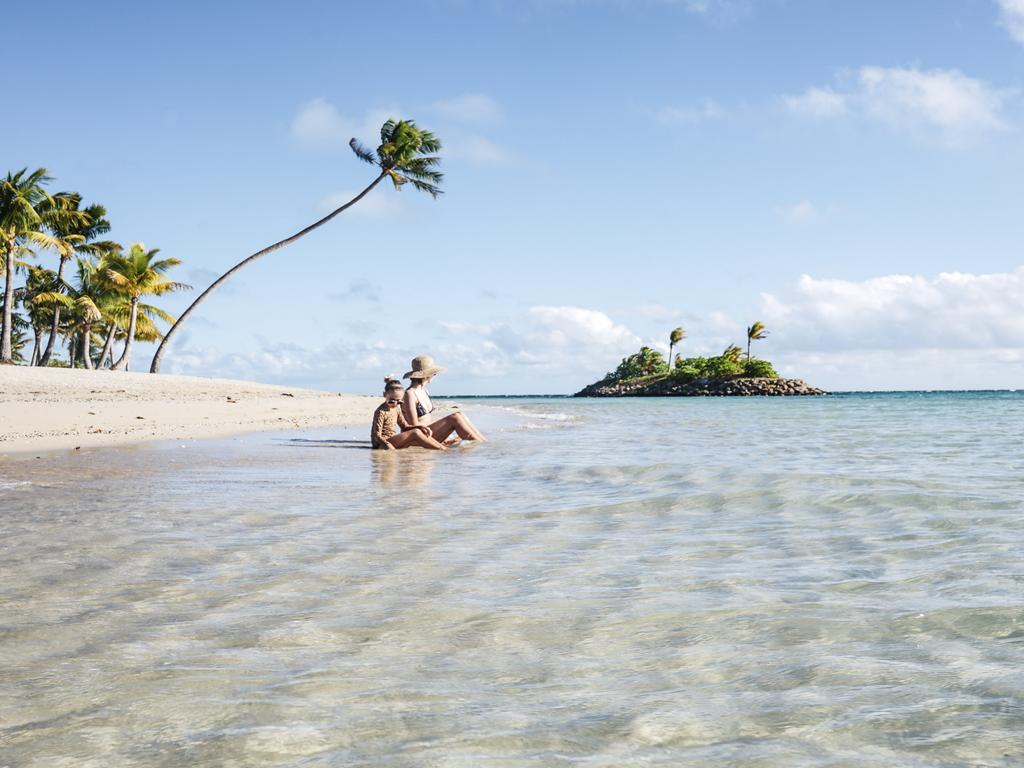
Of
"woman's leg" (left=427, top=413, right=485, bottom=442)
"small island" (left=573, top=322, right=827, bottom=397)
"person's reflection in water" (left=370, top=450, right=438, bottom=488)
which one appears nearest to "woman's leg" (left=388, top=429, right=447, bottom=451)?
"person's reflection in water" (left=370, top=450, right=438, bottom=488)

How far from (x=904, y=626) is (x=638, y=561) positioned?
4.98ft

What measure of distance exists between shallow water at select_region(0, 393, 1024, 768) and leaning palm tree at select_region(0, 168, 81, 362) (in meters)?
37.2

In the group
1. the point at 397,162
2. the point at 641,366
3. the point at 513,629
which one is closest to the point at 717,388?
the point at 641,366

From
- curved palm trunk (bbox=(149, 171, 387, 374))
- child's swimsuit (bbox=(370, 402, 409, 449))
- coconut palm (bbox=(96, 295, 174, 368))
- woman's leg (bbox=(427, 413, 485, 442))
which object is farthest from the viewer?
coconut palm (bbox=(96, 295, 174, 368))

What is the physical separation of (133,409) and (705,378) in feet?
267

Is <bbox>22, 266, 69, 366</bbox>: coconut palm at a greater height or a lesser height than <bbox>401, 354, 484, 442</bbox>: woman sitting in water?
greater

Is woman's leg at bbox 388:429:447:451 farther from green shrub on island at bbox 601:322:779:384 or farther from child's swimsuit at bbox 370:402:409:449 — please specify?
green shrub on island at bbox 601:322:779:384

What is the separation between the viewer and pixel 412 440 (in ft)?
42.8

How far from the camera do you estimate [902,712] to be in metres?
2.41

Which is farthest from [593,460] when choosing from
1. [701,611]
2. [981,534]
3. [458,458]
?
[701,611]

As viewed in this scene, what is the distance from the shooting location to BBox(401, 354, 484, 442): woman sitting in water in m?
13.1

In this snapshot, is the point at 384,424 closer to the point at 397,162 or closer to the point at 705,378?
the point at 397,162

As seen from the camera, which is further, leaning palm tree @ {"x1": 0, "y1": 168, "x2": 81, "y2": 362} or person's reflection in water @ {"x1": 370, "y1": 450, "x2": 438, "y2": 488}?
leaning palm tree @ {"x1": 0, "y1": 168, "x2": 81, "y2": 362}

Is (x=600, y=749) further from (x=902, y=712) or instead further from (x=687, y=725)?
(x=902, y=712)
